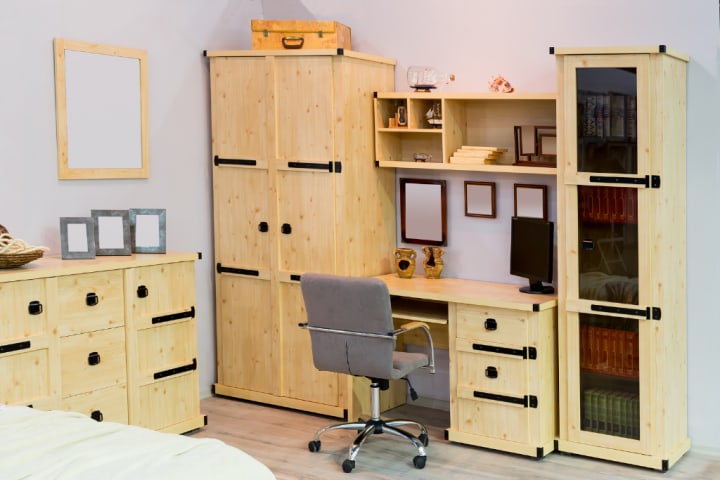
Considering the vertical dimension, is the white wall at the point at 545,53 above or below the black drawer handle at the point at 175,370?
above

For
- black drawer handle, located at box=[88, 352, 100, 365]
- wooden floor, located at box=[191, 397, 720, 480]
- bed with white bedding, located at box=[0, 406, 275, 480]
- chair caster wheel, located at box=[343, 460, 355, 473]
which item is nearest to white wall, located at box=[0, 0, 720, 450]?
wooden floor, located at box=[191, 397, 720, 480]

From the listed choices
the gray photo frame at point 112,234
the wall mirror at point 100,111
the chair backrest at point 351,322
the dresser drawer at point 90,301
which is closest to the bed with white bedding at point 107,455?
the dresser drawer at point 90,301

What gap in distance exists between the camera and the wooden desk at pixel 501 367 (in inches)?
195

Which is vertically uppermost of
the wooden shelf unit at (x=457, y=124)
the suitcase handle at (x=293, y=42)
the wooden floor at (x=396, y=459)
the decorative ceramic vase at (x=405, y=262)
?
the suitcase handle at (x=293, y=42)

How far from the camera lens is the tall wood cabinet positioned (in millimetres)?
5574

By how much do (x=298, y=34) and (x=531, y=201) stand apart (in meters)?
1.64

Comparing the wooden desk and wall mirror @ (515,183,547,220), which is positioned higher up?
wall mirror @ (515,183,547,220)

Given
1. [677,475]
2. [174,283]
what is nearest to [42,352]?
[174,283]

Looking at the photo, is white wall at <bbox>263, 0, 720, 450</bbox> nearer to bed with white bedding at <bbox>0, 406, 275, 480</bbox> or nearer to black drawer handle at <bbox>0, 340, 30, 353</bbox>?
black drawer handle at <bbox>0, 340, 30, 353</bbox>

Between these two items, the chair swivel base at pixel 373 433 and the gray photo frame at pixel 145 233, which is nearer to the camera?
the chair swivel base at pixel 373 433

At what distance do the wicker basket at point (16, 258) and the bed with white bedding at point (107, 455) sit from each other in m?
1.40

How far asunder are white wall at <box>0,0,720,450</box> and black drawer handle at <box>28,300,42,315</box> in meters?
0.64

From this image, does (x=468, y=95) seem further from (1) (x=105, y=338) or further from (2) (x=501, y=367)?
(1) (x=105, y=338)

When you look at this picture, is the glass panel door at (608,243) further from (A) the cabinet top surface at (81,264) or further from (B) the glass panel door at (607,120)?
(A) the cabinet top surface at (81,264)
